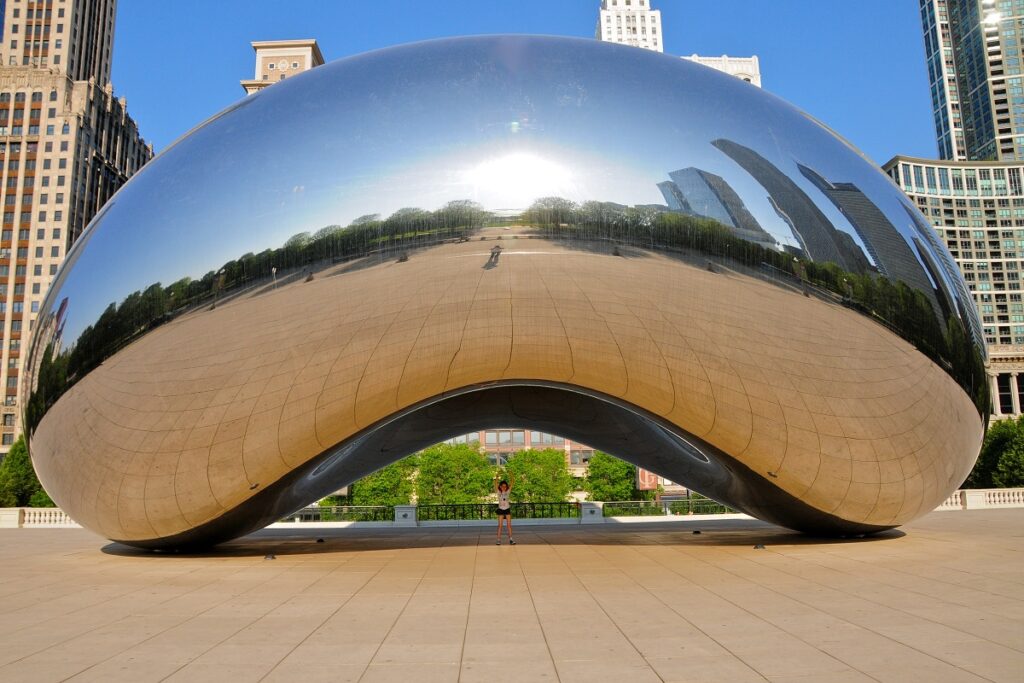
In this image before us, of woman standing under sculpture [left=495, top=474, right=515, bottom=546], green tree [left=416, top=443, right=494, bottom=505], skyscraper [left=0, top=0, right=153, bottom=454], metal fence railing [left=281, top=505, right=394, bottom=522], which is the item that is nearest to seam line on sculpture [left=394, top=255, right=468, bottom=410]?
woman standing under sculpture [left=495, top=474, right=515, bottom=546]

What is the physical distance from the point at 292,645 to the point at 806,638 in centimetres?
359

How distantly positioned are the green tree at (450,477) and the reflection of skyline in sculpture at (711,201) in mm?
62682

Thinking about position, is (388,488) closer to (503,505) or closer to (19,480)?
(19,480)

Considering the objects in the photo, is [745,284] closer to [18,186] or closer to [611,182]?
[611,182]

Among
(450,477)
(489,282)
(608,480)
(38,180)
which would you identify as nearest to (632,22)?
(38,180)

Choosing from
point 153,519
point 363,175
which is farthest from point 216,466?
point 363,175

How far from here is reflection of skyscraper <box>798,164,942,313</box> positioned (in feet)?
30.0

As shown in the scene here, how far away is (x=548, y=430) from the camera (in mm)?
13875

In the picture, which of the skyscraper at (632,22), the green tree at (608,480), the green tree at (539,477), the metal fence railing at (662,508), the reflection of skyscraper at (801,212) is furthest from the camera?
the skyscraper at (632,22)

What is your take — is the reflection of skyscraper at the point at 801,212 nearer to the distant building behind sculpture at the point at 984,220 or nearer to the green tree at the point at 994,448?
the green tree at the point at 994,448

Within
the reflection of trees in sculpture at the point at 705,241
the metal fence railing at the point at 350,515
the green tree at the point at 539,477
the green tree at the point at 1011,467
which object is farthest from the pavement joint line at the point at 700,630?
the green tree at the point at 539,477

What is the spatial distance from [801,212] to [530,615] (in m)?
5.38

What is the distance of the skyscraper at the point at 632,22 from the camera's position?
7180 inches

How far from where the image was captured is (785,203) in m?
8.77
